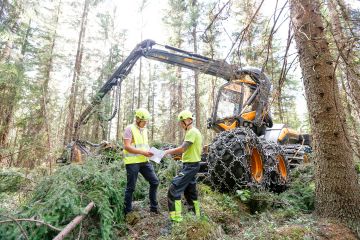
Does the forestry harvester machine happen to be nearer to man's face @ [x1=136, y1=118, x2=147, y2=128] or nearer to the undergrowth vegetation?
man's face @ [x1=136, y1=118, x2=147, y2=128]

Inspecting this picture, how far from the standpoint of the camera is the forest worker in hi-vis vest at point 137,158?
5043 millimetres

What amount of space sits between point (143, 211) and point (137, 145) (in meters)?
1.12

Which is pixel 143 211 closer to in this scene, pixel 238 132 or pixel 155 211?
pixel 155 211

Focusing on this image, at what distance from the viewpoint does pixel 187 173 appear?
4.87 metres

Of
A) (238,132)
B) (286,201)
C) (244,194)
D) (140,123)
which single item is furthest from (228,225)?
(140,123)

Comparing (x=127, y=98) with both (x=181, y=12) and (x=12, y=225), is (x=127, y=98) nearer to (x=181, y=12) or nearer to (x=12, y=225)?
(x=181, y=12)

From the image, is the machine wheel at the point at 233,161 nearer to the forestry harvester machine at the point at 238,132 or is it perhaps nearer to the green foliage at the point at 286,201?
the forestry harvester machine at the point at 238,132

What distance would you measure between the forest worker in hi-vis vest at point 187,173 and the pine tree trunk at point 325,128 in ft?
6.04

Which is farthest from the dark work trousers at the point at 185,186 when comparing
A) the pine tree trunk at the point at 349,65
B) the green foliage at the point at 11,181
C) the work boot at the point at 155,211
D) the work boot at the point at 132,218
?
the green foliage at the point at 11,181

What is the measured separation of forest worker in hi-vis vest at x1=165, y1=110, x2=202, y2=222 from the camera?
15.5 ft

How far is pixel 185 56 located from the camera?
923 cm

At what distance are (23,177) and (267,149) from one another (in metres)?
4.80

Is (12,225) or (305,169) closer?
(12,225)

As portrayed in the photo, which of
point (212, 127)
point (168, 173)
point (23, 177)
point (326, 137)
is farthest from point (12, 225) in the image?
point (212, 127)
